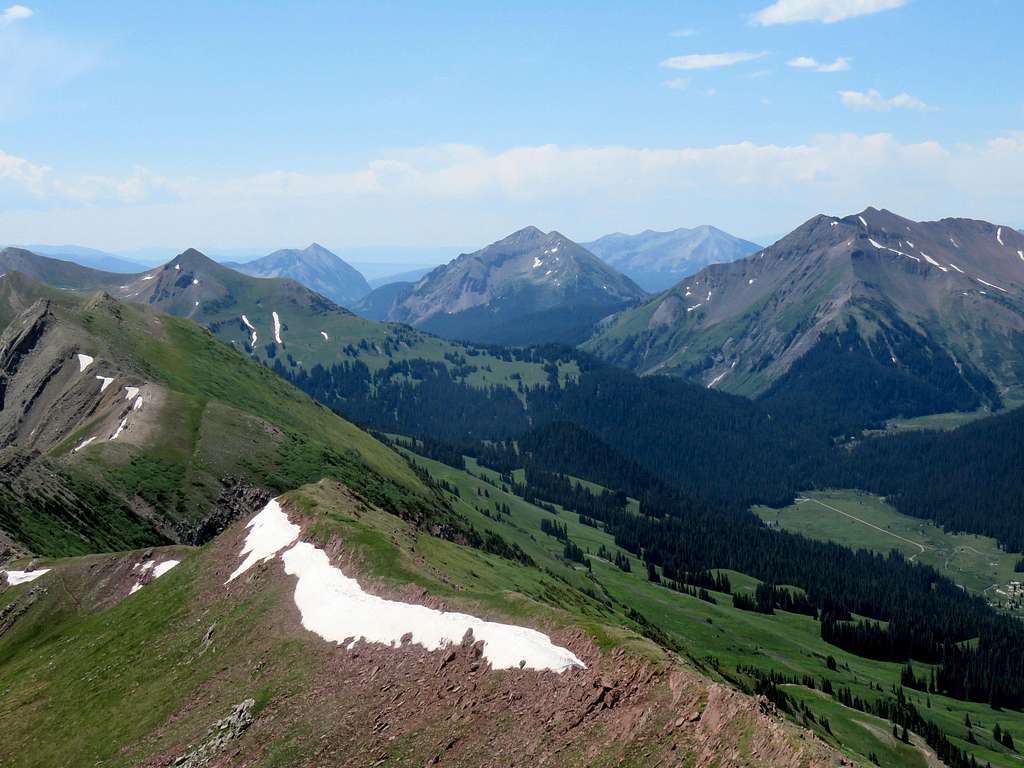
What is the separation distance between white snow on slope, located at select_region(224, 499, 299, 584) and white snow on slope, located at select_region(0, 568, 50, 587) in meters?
26.4

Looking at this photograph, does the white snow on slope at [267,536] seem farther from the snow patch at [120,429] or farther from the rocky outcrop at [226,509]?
the snow patch at [120,429]

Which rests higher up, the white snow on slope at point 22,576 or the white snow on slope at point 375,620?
the white snow on slope at point 375,620

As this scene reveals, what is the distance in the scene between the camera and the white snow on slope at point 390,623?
4844 centimetres

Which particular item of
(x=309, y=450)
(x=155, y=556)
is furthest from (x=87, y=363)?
(x=155, y=556)

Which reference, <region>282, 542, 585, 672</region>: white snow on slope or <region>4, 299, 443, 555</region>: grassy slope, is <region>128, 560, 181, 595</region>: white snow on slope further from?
<region>282, 542, 585, 672</region>: white snow on slope

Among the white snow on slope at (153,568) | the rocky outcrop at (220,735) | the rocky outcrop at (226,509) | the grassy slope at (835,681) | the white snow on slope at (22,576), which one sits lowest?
the grassy slope at (835,681)

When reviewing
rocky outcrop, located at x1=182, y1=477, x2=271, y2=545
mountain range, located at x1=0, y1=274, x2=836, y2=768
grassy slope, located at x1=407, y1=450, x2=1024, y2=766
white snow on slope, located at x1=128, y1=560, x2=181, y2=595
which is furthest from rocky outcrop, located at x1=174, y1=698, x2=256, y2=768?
grassy slope, located at x1=407, y1=450, x2=1024, y2=766

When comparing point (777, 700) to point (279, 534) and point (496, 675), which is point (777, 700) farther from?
point (496, 675)

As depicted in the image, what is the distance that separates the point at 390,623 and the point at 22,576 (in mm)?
57280

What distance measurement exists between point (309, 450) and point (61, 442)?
4505 centimetres

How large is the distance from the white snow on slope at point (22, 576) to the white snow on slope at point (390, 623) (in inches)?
1450

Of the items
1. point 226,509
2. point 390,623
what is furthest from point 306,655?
point 226,509

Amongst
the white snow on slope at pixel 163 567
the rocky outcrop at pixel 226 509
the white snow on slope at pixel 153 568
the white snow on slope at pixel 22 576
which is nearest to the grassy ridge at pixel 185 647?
the white snow on slope at pixel 22 576

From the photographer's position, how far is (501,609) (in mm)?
55062
